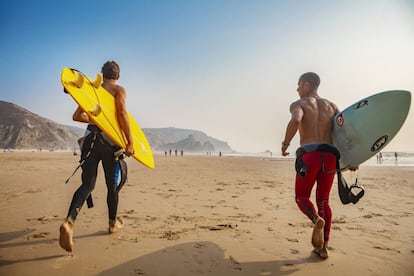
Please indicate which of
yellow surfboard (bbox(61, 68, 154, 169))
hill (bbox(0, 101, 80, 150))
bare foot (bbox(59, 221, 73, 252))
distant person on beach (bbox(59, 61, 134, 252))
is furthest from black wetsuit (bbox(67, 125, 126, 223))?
hill (bbox(0, 101, 80, 150))

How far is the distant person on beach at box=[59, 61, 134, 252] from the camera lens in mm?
2453

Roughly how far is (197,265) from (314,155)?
1.59 metres

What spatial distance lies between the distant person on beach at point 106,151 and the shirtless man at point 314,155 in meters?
1.90

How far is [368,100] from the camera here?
2818 millimetres

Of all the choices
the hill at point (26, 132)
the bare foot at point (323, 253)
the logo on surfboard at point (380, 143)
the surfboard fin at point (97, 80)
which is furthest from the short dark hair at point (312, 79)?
the hill at point (26, 132)

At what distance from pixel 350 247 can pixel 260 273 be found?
4.29 feet

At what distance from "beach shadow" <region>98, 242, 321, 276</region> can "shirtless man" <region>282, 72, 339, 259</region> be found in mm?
471

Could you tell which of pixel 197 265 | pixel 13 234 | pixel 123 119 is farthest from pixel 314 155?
pixel 13 234

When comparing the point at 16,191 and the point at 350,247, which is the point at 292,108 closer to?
the point at 350,247

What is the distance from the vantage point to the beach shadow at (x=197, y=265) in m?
1.97

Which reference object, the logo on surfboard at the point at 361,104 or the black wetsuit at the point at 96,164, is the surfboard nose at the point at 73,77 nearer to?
the black wetsuit at the point at 96,164

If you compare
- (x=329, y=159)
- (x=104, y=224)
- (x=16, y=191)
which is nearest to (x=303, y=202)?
(x=329, y=159)

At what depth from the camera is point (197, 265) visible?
2.10m

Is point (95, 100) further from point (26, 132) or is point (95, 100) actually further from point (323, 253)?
point (26, 132)
